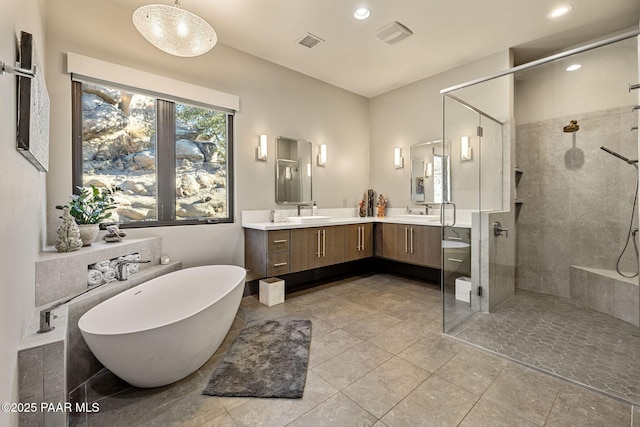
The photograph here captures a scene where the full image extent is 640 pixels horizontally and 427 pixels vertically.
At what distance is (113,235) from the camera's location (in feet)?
7.72

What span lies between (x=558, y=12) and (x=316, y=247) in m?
3.41

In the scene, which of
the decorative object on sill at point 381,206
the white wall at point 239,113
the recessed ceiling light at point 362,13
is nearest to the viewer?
the white wall at point 239,113

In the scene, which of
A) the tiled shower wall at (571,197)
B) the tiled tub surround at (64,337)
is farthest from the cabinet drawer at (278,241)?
the tiled shower wall at (571,197)

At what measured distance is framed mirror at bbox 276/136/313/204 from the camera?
3.69m

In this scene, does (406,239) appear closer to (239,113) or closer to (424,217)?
(424,217)

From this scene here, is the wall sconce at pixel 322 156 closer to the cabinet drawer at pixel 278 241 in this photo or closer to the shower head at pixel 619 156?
the cabinet drawer at pixel 278 241

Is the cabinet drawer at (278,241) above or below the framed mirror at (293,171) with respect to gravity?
below

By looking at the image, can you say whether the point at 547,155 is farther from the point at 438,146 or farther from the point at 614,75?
the point at 438,146

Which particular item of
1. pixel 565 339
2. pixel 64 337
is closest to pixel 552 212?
pixel 565 339

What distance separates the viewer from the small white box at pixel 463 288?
9.73ft

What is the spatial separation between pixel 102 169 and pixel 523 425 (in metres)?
3.57

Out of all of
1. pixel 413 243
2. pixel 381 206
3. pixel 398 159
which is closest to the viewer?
pixel 413 243

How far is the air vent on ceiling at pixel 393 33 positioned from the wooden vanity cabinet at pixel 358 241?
2.29 metres

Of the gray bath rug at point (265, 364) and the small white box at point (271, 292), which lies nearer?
the gray bath rug at point (265, 364)
